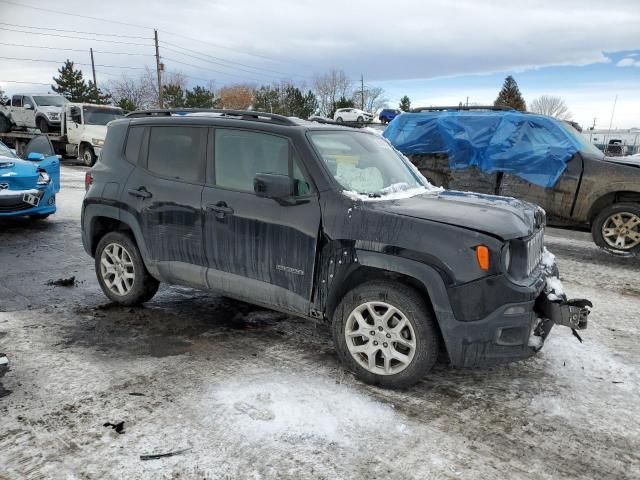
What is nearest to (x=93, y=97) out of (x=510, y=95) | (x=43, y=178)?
(x=510, y=95)

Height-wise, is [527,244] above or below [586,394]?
above

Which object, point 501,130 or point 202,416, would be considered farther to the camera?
point 501,130

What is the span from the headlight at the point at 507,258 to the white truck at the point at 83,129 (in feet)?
60.1

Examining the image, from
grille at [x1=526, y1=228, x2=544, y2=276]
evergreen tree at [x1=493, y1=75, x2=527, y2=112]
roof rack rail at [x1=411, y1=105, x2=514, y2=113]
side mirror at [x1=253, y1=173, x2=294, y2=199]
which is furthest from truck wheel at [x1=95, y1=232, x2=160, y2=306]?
evergreen tree at [x1=493, y1=75, x2=527, y2=112]

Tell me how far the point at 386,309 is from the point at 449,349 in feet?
1.56

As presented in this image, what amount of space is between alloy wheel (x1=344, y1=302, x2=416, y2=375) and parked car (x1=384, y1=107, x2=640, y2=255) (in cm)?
572

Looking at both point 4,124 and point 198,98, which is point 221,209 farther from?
point 198,98

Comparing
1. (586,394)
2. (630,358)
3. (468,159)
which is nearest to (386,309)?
(586,394)

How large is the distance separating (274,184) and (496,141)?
644 centimetres

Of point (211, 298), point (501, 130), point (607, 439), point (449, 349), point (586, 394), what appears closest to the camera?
point (607, 439)

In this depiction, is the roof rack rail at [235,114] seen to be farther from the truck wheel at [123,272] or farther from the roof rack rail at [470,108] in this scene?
the roof rack rail at [470,108]

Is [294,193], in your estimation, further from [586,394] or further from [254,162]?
[586,394]

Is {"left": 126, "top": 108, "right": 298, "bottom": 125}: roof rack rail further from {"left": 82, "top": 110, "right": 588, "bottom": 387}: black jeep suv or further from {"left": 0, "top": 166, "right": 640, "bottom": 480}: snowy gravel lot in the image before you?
{"left": 0, "top": 166, "right": 640, "bottom": 480}: snowy gravel lot

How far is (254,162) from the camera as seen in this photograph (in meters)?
3.98
